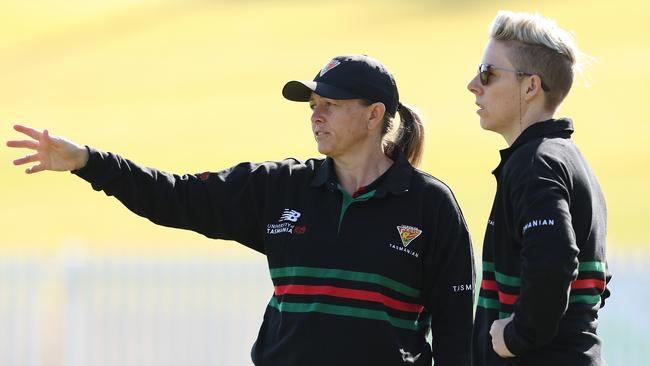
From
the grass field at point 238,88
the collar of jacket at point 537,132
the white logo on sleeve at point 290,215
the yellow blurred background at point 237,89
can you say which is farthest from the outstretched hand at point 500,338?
the grass field at point 238,88

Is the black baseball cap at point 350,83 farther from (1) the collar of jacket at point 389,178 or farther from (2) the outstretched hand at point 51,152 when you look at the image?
(2) the outstretched hand at point 51,152

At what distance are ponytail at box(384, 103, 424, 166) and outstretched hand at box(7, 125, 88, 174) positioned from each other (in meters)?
1.34

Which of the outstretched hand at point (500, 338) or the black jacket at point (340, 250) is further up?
the black jacket at point (340, 250)

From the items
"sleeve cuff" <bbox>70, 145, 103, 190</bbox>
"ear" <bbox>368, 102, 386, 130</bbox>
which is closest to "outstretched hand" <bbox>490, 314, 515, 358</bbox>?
"ear" <bbox>368, 102, 386, 130</bbox>

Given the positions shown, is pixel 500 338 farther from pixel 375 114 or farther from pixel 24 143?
pixel 24 143

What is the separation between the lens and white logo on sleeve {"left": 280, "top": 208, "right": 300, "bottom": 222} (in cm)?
523

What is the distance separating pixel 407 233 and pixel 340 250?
278mm

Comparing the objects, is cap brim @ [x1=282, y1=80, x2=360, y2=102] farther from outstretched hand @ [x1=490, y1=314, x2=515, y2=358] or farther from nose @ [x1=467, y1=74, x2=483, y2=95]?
outstretched hand @ [x1=490, y1=314, x2=515, y2=358]

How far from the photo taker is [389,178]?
5.25 metres

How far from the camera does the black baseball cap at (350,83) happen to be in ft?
17.3

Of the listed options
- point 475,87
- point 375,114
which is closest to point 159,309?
point 375,114

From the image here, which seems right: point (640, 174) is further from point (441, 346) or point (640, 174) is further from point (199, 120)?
point (441, 346)

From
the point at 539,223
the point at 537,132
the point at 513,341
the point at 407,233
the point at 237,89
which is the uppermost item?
the point at 237,89

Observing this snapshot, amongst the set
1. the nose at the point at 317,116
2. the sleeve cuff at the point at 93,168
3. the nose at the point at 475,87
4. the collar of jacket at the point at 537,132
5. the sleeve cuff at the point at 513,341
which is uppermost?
the nose at the point at 317,116
